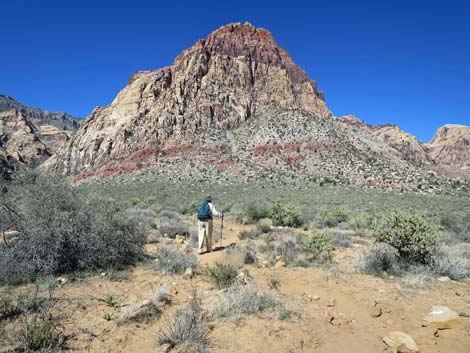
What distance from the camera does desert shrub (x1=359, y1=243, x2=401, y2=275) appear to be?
685 centimetres

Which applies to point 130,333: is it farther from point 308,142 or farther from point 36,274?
point 308,142

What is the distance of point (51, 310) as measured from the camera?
455cm

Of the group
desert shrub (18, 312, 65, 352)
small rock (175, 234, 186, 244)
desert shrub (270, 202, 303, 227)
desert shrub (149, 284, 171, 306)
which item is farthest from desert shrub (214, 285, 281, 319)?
desert shrub (270, 202, 303, 227)

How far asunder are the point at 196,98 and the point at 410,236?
196 ft

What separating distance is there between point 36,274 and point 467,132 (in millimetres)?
174561

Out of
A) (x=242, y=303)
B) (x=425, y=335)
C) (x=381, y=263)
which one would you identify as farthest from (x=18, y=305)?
(x=381, y=263)

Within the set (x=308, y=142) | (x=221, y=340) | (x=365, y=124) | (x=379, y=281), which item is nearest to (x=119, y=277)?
(x=221, y=340)

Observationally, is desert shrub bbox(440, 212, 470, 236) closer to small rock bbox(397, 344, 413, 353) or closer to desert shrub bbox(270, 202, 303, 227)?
desert shrub bbox(270, 202, 303, 227)

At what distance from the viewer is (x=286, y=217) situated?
1395 cm

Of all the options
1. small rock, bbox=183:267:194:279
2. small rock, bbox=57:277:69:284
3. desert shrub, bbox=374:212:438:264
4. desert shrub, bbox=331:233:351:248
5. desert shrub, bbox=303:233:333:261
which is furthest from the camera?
desert shrub, bbox=331:233:351:248

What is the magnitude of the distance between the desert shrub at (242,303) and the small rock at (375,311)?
1.45 metres

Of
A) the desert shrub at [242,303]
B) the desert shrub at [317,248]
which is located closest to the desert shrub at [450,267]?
the desert shrub at [317,248]

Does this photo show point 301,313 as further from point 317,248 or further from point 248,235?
point 248,235

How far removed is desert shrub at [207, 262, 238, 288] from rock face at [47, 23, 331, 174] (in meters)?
51.5
